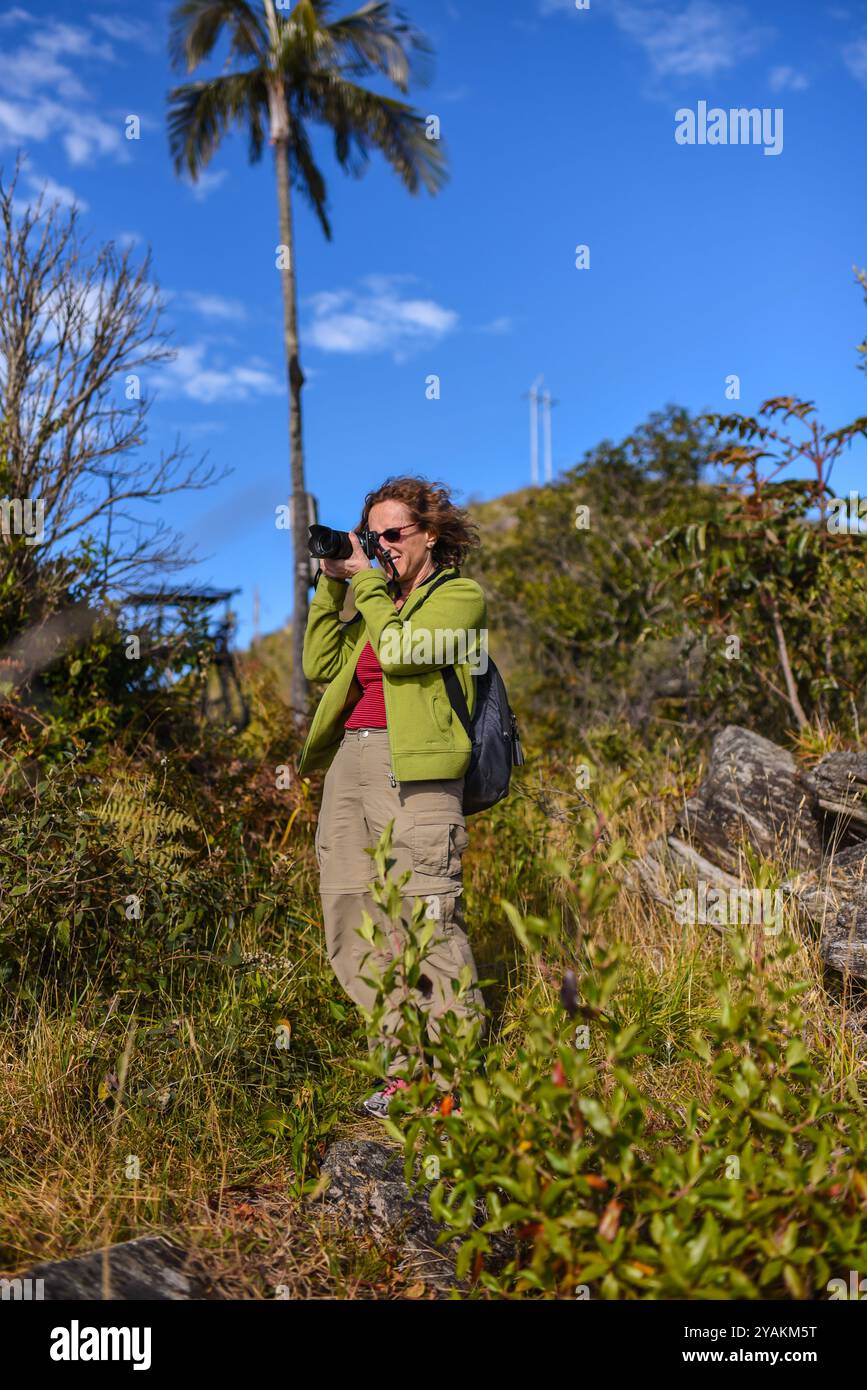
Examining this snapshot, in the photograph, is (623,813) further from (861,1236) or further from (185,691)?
(861,1236)

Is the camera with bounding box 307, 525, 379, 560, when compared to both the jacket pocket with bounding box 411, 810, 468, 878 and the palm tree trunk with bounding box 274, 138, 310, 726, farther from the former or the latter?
the palm tree trunk with bounding box 274, 138, 310, 726

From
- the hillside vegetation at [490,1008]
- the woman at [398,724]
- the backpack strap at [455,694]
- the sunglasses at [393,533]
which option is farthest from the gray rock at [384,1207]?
the sunglasses at [393,533]

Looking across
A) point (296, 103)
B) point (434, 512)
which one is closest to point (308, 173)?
point (296, 103)

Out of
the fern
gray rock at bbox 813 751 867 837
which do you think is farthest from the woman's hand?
gray rock at bbox 813 751 867 837

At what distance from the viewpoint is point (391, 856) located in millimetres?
2766

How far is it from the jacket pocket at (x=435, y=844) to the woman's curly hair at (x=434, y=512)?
3.08 ft

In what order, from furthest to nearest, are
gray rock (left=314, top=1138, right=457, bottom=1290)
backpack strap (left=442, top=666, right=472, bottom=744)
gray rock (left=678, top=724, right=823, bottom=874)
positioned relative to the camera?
gray rock (left=678, top=724, right=823, bottom=874) → backpack strap (left=442, top=666, right=472, bottom=744) → gray rock (left=314, top=1138, right=457, bottom=1290)

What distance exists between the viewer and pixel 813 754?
478 cm

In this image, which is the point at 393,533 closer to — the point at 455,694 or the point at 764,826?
the point at 455,694

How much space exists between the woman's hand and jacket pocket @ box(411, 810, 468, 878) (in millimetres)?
797

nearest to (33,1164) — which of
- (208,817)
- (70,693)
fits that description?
(208,817)

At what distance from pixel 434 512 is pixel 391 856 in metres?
1.16

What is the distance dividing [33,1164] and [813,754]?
3801 mm

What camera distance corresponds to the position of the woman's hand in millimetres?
3045
